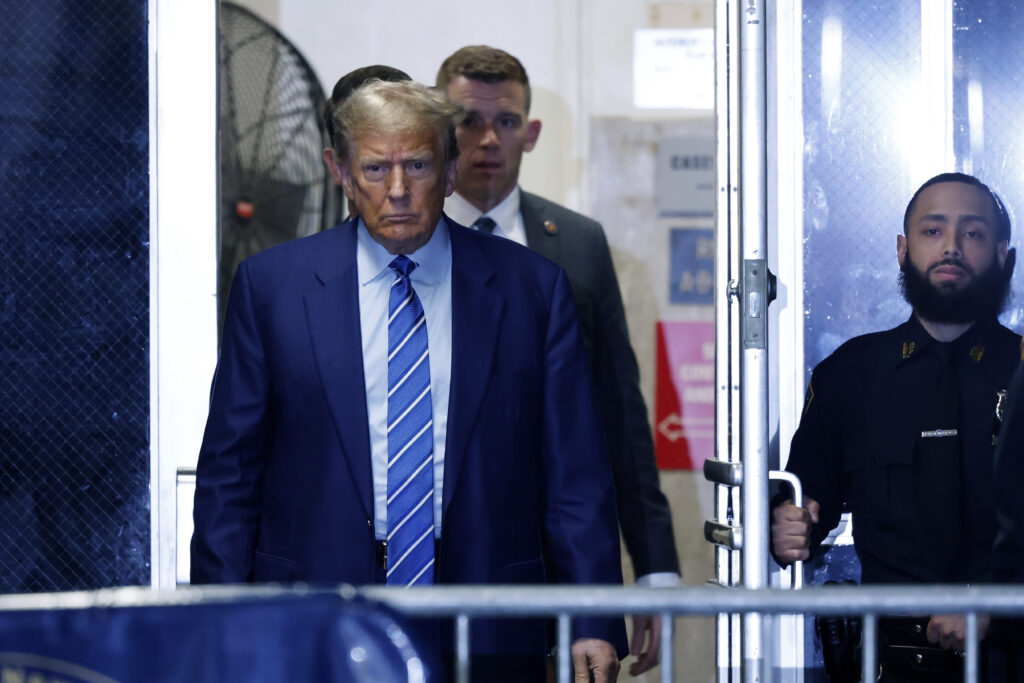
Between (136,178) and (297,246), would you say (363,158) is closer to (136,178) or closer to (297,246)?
(297,246)

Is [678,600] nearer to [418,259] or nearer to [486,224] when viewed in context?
[418,259]

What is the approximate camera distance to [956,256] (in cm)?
365

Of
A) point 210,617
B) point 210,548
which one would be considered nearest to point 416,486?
point 210,548

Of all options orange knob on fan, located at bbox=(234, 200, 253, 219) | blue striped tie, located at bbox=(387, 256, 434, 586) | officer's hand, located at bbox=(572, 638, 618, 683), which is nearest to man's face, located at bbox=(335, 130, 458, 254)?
blue striped tie, located at bbox=(387, 256, 434, 586)

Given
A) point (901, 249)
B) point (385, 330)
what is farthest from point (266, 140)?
point (901, 249)

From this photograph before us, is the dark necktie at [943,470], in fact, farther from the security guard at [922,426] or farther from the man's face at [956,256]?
the man's face at [956,256]

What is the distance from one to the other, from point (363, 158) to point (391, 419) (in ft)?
1.85

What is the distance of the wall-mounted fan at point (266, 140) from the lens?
181 inches

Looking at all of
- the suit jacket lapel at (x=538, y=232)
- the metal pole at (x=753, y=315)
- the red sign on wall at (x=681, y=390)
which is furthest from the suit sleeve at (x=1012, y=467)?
the red sign on wall at (x=681, y=390)

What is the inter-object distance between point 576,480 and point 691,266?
10.9 feet

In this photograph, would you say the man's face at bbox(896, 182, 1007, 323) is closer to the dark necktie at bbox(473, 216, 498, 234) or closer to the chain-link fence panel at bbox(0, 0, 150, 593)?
the dark necktie at bbox(473, 216, 498, 234)

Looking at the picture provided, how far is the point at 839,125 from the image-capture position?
3705mm

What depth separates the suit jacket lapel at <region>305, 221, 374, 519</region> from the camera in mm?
2934

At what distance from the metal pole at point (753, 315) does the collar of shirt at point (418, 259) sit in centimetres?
73
